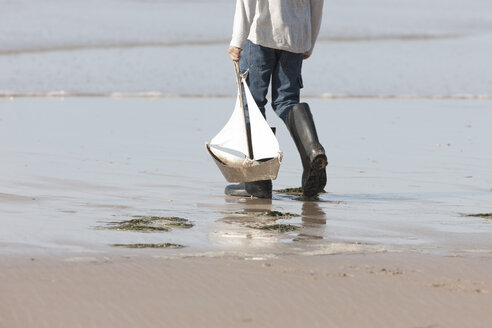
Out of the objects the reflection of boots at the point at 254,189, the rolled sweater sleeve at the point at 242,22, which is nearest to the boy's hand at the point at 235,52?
the rolled sweater sleeve at the point at 242,22

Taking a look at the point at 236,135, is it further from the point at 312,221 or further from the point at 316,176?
the point at 312,221

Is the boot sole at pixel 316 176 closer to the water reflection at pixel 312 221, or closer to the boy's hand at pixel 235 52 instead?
the water reflection at pixel 312 221

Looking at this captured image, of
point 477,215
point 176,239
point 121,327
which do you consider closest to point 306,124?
point 477,215

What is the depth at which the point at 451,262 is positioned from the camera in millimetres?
3648

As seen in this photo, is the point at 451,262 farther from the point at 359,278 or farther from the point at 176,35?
the point at 176,35

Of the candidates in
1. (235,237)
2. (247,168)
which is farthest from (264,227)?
(247,168)

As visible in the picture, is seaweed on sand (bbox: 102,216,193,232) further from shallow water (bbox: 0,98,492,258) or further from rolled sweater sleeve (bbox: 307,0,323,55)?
rolled sweater sleeve (bbox: 307,0,323,55)

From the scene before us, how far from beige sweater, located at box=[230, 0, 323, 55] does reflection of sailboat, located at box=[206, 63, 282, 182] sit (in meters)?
0.24

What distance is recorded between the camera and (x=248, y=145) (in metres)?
5.53

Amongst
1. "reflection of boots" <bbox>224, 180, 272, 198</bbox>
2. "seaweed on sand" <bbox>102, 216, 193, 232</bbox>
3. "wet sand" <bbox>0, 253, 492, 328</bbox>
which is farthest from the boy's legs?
"wet sand" <bbox>0, 253, 492, 328</bbox>

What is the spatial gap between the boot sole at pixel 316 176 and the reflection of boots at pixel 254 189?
0.90ft

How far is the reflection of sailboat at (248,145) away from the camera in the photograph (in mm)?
5441

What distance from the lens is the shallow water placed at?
406 centimetres

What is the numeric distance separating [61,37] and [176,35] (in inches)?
118
